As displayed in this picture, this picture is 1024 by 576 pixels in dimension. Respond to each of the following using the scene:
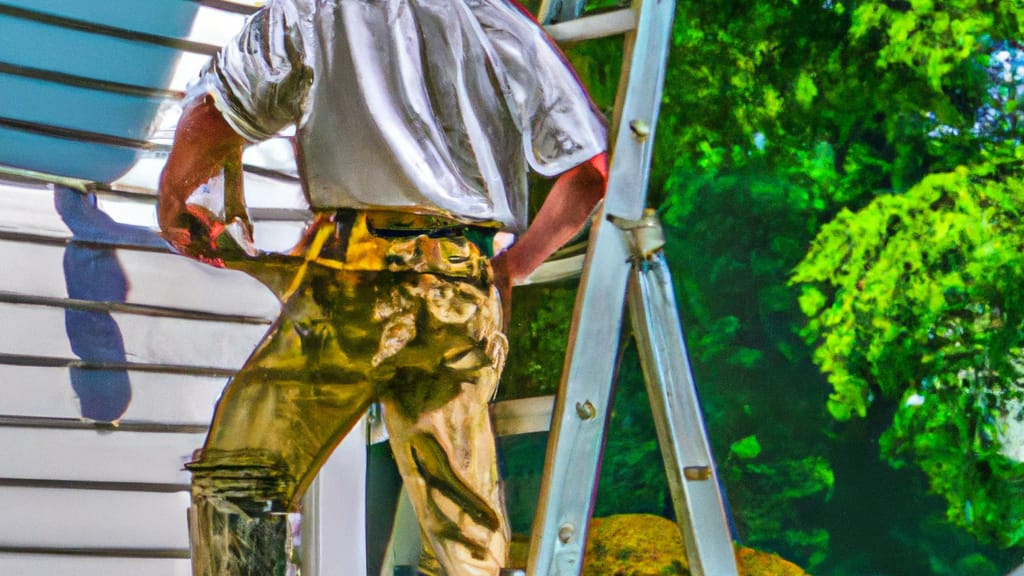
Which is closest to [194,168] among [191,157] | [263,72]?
[191,157]

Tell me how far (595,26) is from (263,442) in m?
0.68

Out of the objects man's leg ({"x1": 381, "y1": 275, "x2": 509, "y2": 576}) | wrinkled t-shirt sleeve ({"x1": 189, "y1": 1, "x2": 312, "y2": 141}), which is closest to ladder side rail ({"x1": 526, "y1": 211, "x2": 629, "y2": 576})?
man's leg ({"x1": 381, "y1": 275, "x2": 509, "y2": 576})

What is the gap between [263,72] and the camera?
1330 mm

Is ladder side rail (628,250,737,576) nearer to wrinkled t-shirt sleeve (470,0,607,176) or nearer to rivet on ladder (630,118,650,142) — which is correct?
rivet on ladder (630,118,650,142)

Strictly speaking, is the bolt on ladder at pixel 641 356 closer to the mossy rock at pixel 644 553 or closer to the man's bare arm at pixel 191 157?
the mossy rock at pixel 644 553

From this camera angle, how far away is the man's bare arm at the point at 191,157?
4.44 ft

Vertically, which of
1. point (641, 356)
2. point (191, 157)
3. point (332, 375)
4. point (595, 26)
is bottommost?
point (332, 375)

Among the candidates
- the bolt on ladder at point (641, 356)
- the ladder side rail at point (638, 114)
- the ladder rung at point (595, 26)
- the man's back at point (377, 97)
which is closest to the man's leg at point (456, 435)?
the man's back at point (377, 97)

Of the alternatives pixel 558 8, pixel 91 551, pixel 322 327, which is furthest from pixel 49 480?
pixel 558 8

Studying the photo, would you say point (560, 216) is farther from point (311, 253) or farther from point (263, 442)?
point (263, 442)

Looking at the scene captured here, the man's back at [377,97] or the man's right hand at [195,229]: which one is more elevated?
the man's back at [377,97]

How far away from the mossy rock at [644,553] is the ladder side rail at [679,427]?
0.03 metres

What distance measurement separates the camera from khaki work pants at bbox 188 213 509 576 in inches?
52.4

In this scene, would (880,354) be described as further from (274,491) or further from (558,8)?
(274,491)
